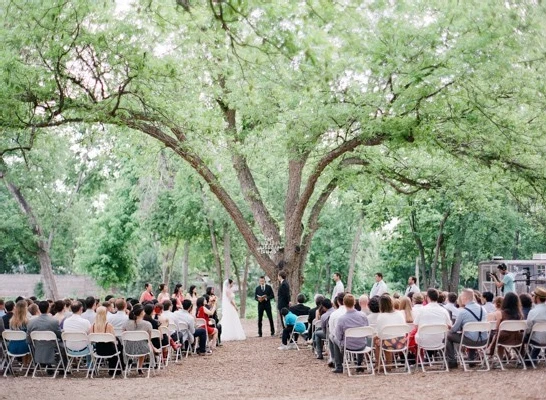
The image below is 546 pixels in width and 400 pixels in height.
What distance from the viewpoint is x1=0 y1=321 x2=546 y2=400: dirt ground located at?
9.55 meters

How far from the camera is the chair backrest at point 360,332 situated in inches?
455

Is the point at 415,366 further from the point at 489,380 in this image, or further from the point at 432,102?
the point at 432,102

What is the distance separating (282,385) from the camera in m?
11.2

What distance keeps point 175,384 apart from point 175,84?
21.6ft

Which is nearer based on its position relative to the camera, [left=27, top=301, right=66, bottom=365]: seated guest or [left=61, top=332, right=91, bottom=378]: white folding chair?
[left=61, top=332, right=91, bottom=378]: white folding chair

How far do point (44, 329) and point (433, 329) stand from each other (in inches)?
265

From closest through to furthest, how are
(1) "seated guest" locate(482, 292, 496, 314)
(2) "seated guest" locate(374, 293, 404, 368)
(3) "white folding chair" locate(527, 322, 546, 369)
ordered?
(3) "white folding chair" locate(527, 322, 546, 369) < (2) "seated guest" locate(374, 293, 404, 368) < (1) "seated guest" locate(482, 292, 496, 314)

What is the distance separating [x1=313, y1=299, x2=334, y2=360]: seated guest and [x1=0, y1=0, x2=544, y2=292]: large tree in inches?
159

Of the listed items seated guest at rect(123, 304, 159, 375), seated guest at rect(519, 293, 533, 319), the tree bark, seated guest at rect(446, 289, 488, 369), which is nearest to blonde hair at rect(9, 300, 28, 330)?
seated guest at rect(123, 304, 159, 375)

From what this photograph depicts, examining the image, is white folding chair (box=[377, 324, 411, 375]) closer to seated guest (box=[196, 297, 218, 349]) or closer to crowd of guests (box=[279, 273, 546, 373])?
crowd of guests (box=[279, 273, 546, 373])

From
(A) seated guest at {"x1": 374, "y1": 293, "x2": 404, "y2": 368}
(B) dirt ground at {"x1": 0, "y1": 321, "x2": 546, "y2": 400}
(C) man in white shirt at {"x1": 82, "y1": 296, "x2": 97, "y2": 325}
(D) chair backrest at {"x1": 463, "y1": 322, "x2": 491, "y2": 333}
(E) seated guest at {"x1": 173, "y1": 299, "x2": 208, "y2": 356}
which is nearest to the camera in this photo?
(B) dirt ground at {"x1": 0, "y1": 321, "x2": 546, "y2": 400}

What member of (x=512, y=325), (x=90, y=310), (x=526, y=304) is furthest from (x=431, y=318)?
(x=90, y=310)

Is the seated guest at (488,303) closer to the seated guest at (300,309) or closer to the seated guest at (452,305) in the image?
the seated guest at (452,305)

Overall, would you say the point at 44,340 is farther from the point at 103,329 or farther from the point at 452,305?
the point at 452,305
